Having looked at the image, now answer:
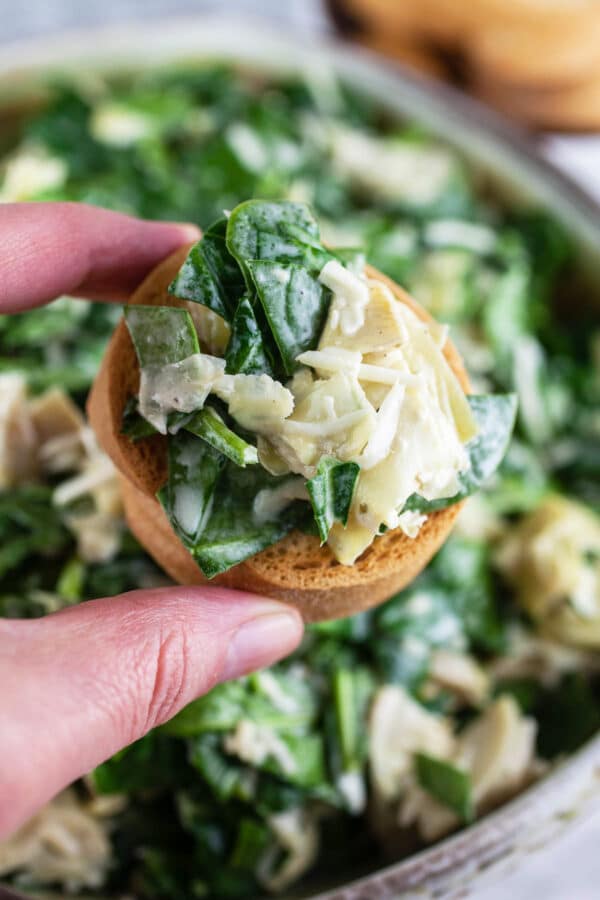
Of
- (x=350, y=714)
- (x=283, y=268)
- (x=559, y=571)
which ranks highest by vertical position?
(x=283, y=268)

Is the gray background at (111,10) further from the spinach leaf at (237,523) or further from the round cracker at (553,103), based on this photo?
the spinach leaf at (237,523)

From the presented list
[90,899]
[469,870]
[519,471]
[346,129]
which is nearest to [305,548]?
[469,870]

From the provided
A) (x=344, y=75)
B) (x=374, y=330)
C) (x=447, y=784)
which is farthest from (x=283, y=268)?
(x=344, y=75)

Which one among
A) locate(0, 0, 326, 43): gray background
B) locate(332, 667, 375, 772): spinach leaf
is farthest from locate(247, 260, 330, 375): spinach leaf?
locate(0, 0, 326, 43): gray background

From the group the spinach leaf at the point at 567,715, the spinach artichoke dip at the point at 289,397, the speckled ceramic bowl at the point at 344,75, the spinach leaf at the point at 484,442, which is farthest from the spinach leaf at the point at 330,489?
the speckled ceramic bowl at the point at 344,75

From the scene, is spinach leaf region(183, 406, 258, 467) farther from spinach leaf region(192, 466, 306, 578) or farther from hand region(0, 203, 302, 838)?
hand region(0, 203, 302, 838)

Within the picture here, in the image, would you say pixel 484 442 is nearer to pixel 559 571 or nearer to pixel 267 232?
pixel 267 232

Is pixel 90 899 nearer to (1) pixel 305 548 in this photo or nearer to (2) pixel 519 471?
(1) pixel 305 548
